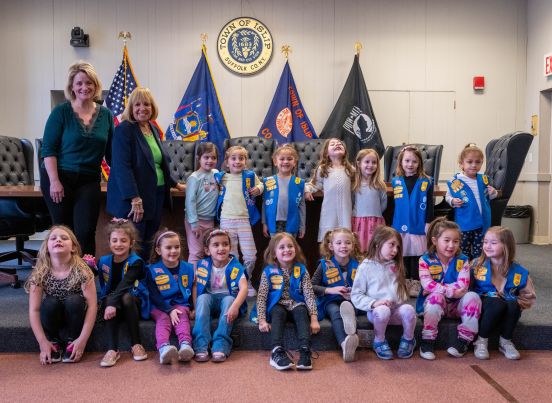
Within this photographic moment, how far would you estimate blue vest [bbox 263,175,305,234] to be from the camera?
3250 mm

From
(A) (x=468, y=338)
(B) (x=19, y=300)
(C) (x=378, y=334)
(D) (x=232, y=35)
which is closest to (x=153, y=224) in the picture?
(B) (x=19, y=300)

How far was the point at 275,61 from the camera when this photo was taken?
6.64 meters

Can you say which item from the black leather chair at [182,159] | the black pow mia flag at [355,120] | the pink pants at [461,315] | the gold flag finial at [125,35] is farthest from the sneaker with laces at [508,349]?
the gold flag finial at [125,35]

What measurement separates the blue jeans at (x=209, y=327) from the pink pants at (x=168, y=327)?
48 mm

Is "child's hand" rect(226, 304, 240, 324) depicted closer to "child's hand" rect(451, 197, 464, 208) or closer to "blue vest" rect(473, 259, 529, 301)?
"blue vest" rect(473, 259, 529, 301)

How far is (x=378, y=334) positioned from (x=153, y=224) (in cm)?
141

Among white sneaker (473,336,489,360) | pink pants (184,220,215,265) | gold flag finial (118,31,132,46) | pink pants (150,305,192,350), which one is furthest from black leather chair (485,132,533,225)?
gold flag finial (118,31,132,46)

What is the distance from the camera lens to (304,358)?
2467 mm

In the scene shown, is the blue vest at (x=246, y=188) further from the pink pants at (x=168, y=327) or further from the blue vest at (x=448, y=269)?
the blue vest at (x=448, y=269)

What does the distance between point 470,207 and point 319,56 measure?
12.8ft

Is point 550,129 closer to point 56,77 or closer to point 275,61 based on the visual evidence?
point 275,61

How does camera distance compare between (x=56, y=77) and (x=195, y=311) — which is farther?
(x=56, y=77)

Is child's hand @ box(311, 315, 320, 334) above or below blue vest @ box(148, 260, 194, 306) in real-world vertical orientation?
below

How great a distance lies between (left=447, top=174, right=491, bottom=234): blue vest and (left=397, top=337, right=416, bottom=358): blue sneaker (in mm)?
1074
